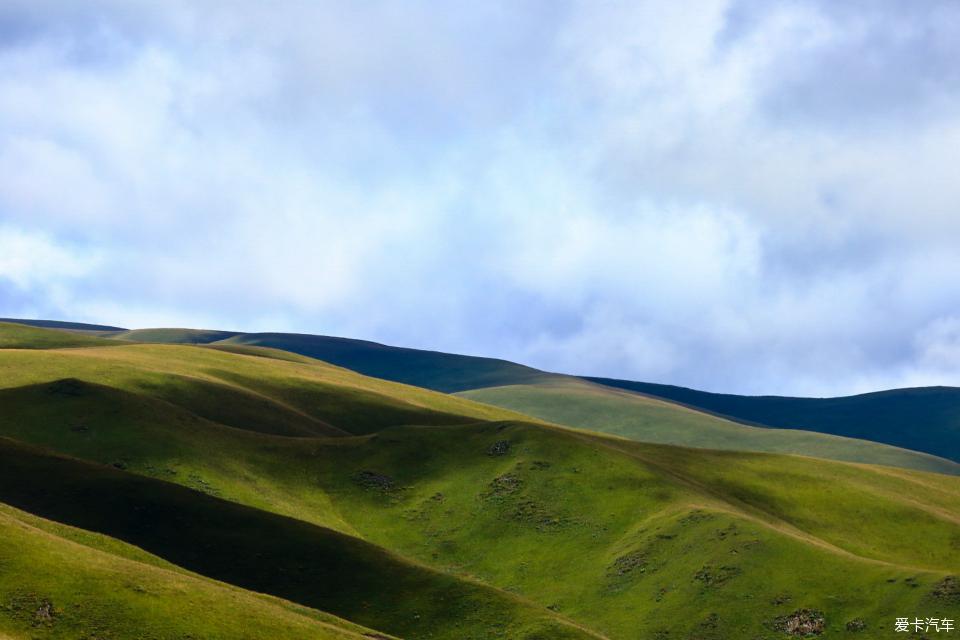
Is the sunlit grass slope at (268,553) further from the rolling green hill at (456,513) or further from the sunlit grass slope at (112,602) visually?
the sunlit grass slope at (112,602)

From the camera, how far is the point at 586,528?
11212 cm

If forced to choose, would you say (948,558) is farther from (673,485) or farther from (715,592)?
(715,592)

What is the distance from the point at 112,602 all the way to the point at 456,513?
6597 cm

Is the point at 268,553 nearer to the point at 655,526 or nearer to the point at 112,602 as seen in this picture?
the point at 112,602

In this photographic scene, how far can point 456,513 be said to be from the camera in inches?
4636

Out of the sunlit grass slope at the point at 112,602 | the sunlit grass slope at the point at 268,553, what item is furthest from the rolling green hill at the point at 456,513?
the sunlit grass slope at the point at 112,602

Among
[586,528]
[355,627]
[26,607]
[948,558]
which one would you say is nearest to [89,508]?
[355,627]

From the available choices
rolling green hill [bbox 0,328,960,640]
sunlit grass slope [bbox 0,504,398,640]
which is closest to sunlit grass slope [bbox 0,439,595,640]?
rolling green hill [bbox 0,328,960,640]

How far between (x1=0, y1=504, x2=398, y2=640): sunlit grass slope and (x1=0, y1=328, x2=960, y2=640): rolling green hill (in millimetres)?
413

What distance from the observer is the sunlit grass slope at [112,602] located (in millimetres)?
51750

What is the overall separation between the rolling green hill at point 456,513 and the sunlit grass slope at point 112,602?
0.41 metres

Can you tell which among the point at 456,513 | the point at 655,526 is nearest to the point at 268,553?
the point at 456,513

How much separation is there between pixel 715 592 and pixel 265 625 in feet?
158

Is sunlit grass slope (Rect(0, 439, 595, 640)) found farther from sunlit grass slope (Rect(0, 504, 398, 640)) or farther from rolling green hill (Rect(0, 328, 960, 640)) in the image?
sunlit grass slope (Rect(0, 504, 398, 640))
